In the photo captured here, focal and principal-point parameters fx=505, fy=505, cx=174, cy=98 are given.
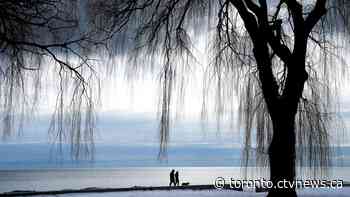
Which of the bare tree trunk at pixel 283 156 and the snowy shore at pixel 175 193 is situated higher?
the bare tree trunk at pixel 283 156

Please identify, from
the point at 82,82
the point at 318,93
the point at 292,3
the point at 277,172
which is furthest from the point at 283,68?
the point at 82,82

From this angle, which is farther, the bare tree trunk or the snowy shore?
the snowy shore

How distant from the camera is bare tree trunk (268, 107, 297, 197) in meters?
8.71

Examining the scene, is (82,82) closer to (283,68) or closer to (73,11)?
(73,11)

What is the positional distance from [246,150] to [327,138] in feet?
5.15

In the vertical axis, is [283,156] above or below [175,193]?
above

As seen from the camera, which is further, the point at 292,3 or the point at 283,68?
the point at 283,68

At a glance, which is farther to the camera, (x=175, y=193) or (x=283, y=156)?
(x=175, y=193)

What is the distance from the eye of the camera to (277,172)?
8.80 metres

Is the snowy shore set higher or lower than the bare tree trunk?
lower

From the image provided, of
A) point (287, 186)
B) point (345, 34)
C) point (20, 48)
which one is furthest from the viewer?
point (345, 34)

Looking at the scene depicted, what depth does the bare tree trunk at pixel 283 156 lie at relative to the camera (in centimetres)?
871

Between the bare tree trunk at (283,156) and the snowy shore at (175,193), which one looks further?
the snowy shore at (175,193)

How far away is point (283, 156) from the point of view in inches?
344
